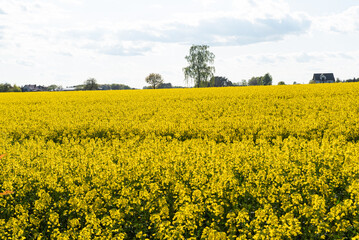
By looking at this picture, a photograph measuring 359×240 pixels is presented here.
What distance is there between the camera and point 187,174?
7.40m

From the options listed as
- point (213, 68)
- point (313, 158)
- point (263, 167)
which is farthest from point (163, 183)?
point (213, 68)

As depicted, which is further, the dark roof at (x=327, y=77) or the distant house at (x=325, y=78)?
the dark roof at (x=327, y=77)

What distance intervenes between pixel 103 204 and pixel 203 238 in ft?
8.51

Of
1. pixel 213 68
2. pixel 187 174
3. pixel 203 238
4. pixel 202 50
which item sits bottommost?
pixel 203 238

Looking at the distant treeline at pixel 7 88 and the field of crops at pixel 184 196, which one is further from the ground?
the distant treeline at pixel 7 88

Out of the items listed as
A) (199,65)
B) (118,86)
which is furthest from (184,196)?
(118,86)

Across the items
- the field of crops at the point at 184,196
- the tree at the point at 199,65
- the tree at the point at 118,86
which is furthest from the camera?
the tree at the point at 118,86

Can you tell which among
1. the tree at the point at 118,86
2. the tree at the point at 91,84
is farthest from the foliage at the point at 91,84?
the tree at the point at 118,86

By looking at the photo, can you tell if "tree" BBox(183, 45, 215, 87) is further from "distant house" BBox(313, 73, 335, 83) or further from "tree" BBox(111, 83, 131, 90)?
"tree" BBox(111, 83, 131, 90)

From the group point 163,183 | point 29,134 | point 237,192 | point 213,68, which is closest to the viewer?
point 237,192

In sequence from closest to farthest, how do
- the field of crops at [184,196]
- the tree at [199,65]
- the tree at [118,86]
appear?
the field of crops at [184,196]
the tree at [199,65]
the tree at [118,86]

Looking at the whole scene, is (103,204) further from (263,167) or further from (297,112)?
(297,112)

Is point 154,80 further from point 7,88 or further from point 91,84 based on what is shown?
point 7,88

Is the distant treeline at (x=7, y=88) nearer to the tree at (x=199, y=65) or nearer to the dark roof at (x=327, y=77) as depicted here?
the tree at (x=199, y=65)
